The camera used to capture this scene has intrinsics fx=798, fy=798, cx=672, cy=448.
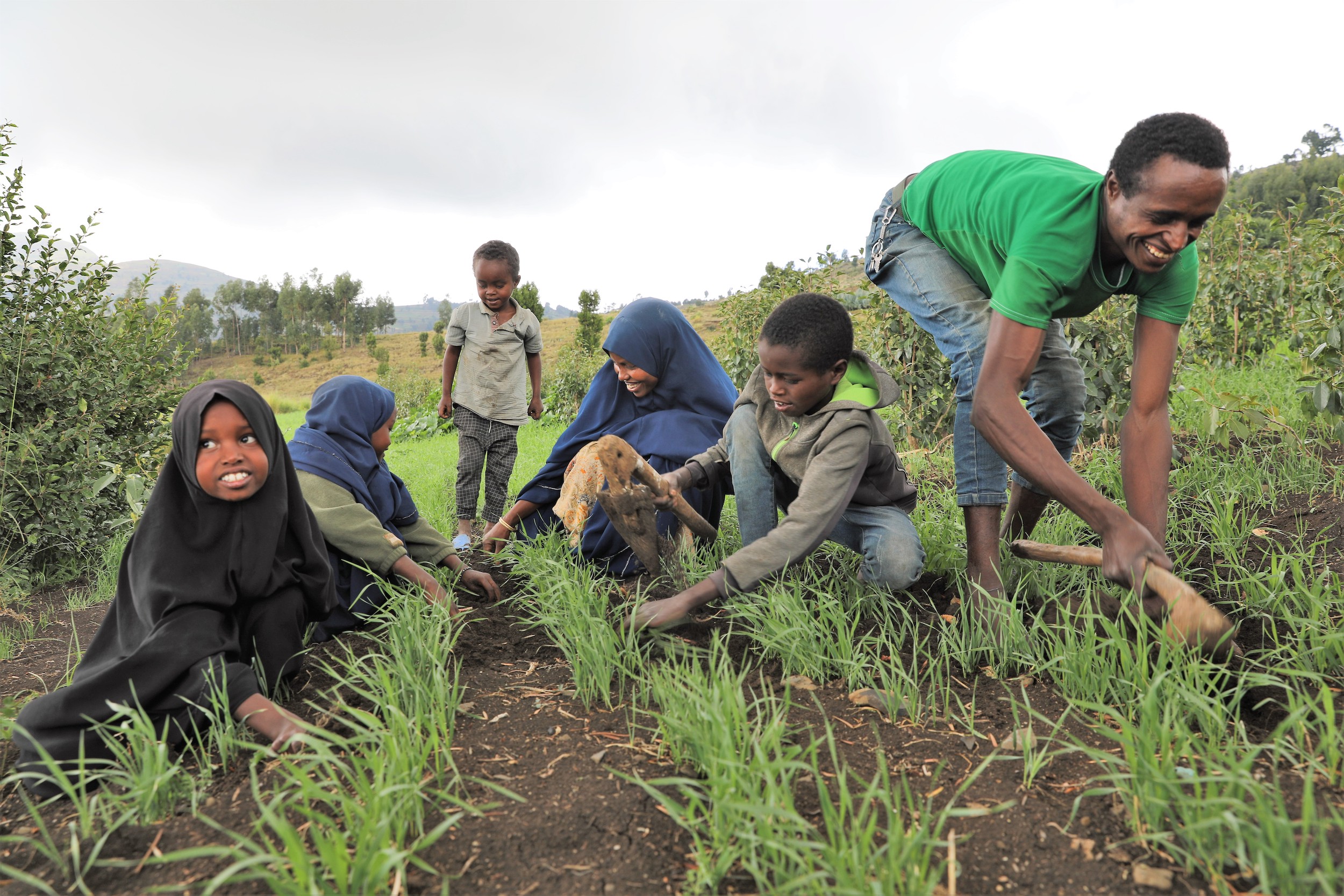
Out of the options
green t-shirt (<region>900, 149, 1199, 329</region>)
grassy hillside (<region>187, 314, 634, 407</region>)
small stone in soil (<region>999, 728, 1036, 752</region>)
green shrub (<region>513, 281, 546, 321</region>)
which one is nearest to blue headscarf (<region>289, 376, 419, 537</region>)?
green t-shirt (<region>900, 149, 1199, 329</region>)

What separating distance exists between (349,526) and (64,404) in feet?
9.91

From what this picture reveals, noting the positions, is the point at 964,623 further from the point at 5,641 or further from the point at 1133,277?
the point at 5,641

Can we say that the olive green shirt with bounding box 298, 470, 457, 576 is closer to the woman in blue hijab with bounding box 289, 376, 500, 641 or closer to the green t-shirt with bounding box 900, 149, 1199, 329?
the woman in blue hijab with bounding box 289, 376, 500, 641

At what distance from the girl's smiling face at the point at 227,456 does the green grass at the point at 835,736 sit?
1.90ft

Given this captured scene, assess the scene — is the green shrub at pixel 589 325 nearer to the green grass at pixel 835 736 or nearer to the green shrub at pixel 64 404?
A: the green shrub at pixel 64 404

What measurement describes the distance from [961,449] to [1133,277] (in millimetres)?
690

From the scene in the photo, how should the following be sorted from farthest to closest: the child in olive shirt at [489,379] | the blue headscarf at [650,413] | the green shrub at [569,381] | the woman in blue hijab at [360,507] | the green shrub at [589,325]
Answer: the green shrub at [589,325], the green shrub at [569,381], the child in olive shirt at [489,379], the blue headscarf at [650,413], the woman in blue hijab at [360,507]

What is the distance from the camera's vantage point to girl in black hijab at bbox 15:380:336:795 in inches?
78.1

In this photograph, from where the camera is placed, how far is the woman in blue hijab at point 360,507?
9.16 ft

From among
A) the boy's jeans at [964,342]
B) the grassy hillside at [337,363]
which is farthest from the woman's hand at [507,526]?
the grassy hillside at [337,363]

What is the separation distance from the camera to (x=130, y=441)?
16.0ft

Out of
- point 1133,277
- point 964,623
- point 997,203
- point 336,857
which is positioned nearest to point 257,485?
point 336,857

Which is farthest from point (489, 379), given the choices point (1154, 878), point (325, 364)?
point (325, 364)

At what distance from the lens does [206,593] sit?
2197 mm
